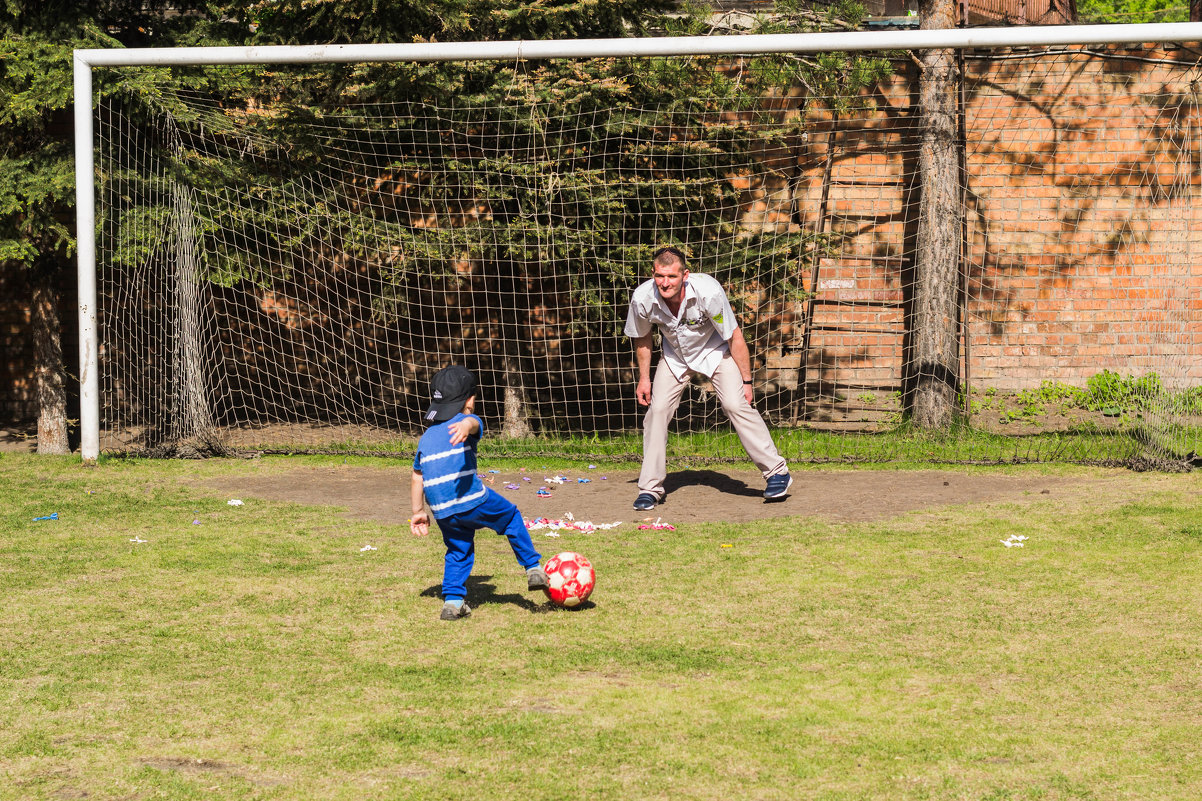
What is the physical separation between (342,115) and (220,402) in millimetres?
3047

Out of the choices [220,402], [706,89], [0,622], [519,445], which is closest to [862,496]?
[519,445]

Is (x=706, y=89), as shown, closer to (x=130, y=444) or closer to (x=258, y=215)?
(x=258, y=215)

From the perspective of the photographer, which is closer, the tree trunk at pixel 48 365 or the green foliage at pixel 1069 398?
the green foliage at pixel 1069 398

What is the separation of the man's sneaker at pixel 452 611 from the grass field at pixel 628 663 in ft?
0.19

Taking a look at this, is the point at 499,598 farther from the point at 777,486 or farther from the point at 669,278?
the point at 777,486

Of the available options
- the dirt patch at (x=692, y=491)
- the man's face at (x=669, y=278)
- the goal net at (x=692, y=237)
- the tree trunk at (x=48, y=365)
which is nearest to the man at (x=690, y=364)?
the man's face at (x=669, y=278)

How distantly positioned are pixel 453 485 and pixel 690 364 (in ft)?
9.73

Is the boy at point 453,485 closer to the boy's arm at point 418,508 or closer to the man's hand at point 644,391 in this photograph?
the boy's arm at point 418,508

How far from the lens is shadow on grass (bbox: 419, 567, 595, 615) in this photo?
5.45 metres

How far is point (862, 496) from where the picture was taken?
798 cm

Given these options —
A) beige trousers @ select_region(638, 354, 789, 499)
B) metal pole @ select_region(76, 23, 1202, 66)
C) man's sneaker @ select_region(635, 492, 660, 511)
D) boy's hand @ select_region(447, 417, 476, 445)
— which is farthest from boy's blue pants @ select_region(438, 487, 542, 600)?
metal pole @ select_region(76, 23, 1202, 66)

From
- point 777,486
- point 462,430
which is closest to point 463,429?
point 462,430

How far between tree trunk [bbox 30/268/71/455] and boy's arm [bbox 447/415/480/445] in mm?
6770

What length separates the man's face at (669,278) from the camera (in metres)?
7.42
